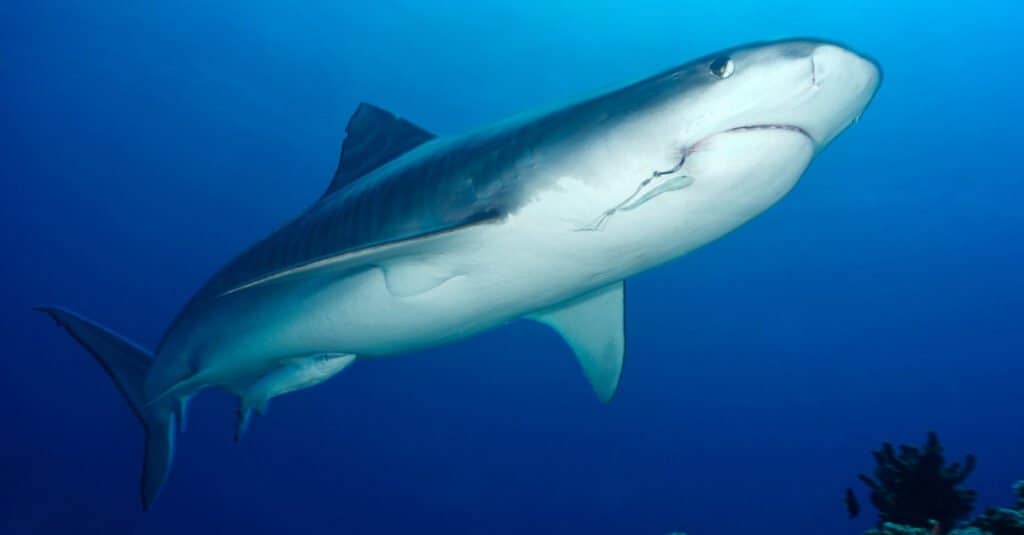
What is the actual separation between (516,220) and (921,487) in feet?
17.1

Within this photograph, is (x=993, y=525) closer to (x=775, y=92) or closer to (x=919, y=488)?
(x=919, y=488)

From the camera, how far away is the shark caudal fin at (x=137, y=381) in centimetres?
500

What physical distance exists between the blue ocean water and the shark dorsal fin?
17.9m

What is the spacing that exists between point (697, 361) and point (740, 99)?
44.5 m

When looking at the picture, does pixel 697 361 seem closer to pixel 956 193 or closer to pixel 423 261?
pixel 956 193

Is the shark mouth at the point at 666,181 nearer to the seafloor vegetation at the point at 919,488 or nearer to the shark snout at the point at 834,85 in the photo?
the shark snout at the point at 834,85

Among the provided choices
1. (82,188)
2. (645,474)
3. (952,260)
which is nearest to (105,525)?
(82,188)

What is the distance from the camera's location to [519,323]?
37906mm

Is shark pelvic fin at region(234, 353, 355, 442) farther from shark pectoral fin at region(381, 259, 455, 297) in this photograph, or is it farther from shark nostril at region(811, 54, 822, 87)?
shark nostril at region(811, 54, 822, 87)

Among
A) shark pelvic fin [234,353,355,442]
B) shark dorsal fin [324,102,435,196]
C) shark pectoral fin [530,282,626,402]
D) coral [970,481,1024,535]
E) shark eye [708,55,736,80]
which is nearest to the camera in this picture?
Answer: shark eye [708,55,736,80]

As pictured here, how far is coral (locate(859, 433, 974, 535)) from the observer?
5180 millimetres

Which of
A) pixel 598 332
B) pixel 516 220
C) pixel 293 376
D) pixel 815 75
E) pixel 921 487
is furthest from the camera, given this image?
pixel 921 487

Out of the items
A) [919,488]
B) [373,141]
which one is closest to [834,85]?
[373,141]

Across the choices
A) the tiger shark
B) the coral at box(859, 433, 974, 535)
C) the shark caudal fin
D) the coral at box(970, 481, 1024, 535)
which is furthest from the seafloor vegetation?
the shark caudal fin
